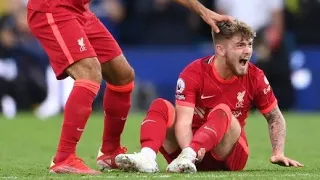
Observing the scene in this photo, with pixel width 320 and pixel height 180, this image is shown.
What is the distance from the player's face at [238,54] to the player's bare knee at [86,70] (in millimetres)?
1006

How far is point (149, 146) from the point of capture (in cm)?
803

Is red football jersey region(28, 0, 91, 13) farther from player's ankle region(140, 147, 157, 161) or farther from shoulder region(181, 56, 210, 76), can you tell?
A: player's ankle region(140, 147, 157, 161)

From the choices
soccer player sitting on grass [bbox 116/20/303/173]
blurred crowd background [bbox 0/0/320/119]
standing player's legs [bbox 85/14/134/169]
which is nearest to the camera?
soccer player sitting on grass [bbox 116/20/303/173]

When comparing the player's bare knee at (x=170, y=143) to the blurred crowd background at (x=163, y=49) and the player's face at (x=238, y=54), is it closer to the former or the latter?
the player's face at (x=238, y=54)

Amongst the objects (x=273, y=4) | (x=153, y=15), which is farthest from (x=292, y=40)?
(x=153, y=15)

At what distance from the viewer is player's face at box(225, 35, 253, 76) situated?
8.23 meters

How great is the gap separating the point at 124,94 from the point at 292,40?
1066 cm

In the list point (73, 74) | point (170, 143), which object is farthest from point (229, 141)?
point (73, 74)

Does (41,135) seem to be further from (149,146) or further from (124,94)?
(149,146)

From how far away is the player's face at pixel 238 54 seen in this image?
823 centimetres

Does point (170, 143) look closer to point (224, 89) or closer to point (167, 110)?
point (167, 110)

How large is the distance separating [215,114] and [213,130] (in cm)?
13

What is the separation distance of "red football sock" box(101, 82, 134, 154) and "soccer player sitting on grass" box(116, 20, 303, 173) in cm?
66

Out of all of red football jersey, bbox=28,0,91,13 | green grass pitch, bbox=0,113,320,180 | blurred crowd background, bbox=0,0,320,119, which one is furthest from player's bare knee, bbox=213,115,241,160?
blurred crowd background, bbox=0,0,320,119
